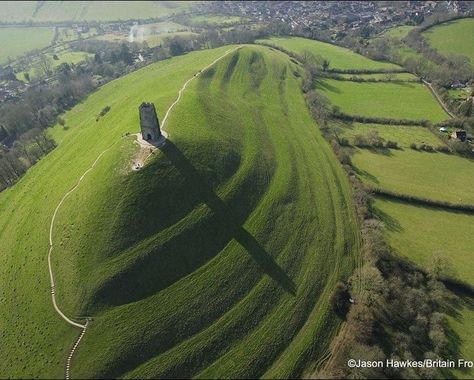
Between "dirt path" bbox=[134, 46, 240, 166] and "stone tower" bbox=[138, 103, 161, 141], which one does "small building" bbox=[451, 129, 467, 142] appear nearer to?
"dirt path" bbox=[134, 46, 240, 166]

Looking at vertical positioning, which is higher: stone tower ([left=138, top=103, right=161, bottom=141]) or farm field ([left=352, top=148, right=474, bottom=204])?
stone tower ([left=138, top=103, right=161, bottom=141])

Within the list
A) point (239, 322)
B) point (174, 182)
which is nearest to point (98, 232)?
point (174, 182)

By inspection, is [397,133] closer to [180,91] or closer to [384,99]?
[384,99]

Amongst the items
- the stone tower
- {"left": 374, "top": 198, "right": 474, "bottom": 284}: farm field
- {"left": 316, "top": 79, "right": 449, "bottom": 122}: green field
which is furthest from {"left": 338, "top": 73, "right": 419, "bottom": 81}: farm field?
the stone tower

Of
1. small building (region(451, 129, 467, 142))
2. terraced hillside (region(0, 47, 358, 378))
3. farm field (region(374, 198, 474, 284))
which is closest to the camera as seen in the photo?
terraced hillside (region(0, 47, 358, 378))

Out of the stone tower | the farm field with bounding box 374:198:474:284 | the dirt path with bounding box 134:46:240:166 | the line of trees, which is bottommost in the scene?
the farm field with bounding box 374:198:474:284
